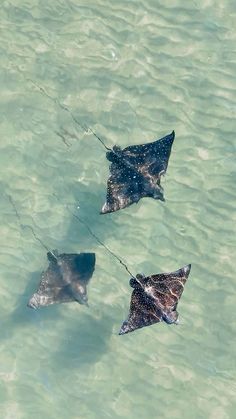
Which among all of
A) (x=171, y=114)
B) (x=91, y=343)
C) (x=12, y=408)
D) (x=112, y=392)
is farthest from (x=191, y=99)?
(x=12, y=408)

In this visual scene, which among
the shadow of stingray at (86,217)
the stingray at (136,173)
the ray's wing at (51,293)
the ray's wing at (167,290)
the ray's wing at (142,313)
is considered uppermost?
the stingray at (136,173)

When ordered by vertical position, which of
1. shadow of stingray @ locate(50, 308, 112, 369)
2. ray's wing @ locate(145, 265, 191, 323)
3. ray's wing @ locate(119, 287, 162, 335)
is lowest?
shadow of stingray @ locate(50, 308, 112, 369)

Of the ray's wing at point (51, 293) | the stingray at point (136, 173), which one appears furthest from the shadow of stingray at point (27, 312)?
the stingray at point (136, 173)

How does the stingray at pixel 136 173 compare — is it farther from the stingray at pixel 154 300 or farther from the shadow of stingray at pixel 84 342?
the shadow of stingray at pixel 84 342

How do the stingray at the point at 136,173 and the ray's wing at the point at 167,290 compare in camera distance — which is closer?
the ray's wing at the point at 167,290

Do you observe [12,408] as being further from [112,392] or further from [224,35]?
[224,35]

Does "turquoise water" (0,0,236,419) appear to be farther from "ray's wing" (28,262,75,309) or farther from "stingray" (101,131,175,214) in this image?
"stingray" (101,131,175,214)

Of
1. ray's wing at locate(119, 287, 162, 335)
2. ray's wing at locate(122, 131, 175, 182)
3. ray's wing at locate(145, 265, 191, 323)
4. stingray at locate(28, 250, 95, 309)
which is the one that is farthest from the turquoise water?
ray's wing at locate(119, 287, 162, 335)
